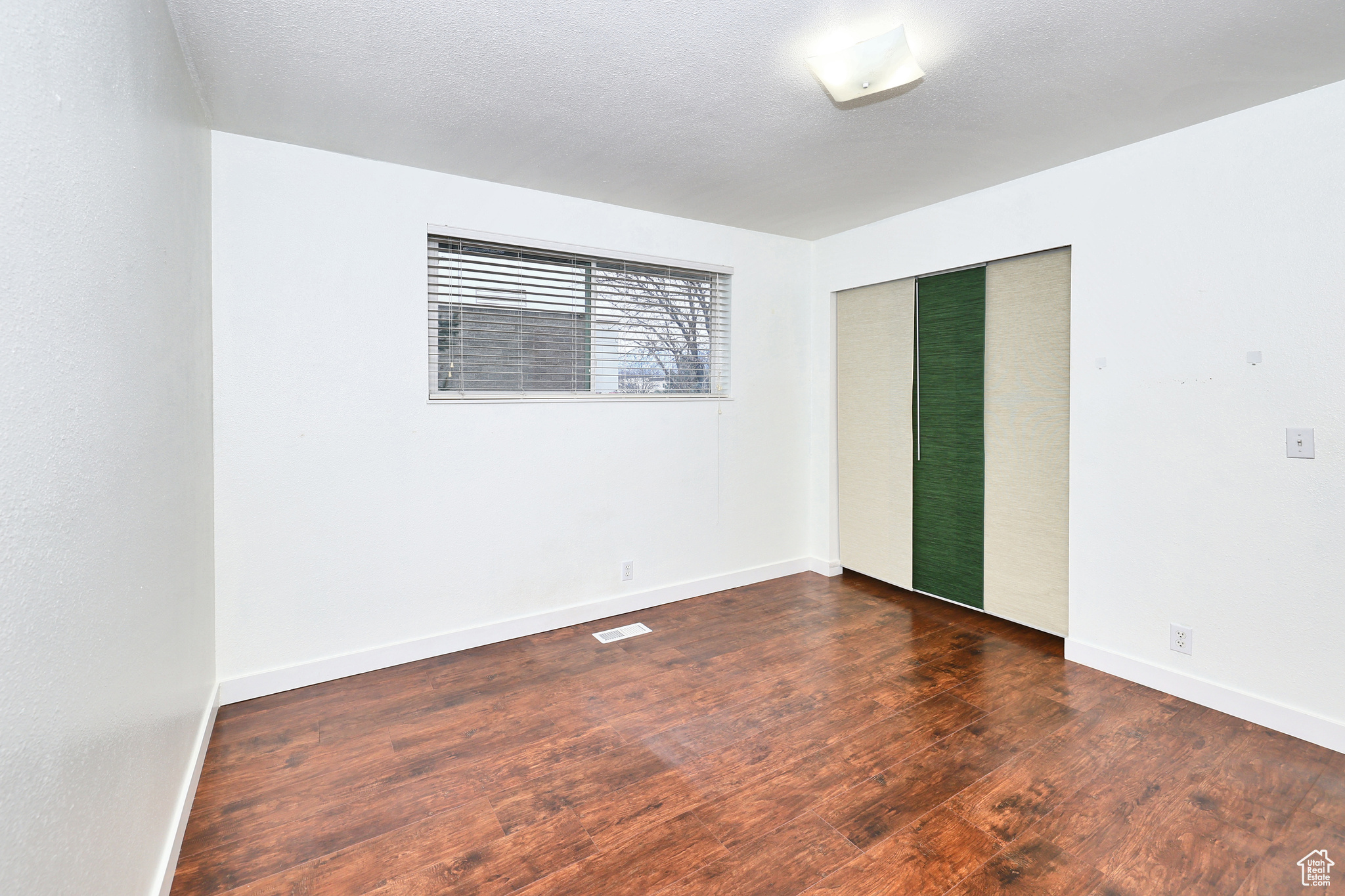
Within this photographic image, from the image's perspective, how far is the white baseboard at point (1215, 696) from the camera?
2.30 m

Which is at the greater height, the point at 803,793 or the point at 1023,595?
the point at 1023,595

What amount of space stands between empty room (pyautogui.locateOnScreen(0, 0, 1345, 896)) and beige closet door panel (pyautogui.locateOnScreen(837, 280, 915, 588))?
1.6 inches

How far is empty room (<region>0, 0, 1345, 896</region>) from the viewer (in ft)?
4.61

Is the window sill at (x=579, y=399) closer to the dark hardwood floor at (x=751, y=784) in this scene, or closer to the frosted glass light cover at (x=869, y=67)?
the dark hardwood floor at (x=751, y=784)

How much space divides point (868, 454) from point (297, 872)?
12.2ft

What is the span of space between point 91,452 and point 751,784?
202cm

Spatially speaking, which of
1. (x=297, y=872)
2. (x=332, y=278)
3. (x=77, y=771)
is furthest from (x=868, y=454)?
(x=77, y=771)

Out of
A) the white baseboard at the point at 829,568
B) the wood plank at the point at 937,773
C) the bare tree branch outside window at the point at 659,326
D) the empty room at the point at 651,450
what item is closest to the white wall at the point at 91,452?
the empty room at the point at 651,450

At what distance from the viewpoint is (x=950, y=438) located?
3742 millimetres

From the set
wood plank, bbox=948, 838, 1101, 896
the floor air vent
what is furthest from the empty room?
the floor air vent

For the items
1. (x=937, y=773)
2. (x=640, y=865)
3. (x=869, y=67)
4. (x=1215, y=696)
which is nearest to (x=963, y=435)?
(x=1215, y=696)

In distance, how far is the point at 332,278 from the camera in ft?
9.33

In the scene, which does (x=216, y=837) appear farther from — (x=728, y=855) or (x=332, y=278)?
A: (x=332, y=278)

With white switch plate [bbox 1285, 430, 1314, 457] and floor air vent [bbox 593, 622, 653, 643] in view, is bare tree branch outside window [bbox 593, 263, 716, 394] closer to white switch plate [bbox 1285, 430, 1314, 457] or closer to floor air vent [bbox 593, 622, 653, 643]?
floor air vent [bbox 593, 622, 653, 643]
